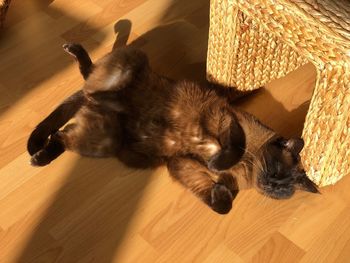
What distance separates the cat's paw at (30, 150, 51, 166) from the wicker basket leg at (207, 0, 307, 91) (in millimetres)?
585

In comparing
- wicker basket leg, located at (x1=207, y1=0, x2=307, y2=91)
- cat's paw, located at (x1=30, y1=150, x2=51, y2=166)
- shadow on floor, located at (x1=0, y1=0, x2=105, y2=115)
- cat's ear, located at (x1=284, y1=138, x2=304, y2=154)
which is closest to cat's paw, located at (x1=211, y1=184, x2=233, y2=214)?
cat's ear, located at (x1=284, y1=138, x2=304, y2=154)

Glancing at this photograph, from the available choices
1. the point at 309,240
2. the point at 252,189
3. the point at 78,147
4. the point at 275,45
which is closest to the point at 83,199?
the point at 78,147

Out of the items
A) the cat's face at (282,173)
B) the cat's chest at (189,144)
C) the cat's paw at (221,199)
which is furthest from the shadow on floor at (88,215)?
the cat's face at (282,173)

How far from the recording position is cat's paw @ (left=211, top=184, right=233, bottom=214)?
122cm

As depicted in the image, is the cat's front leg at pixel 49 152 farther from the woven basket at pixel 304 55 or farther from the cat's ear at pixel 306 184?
the cat's ear at pixel 306 184

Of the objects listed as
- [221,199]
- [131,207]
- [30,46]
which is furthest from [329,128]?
[30,46]

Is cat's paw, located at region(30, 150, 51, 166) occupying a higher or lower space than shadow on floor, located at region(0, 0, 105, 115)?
lower

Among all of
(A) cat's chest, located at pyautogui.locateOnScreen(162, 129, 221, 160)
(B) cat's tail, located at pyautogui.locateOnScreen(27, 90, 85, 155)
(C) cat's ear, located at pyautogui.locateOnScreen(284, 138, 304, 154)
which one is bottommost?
(A) cat's chest, located at pyautogui.locateOnScreen(162, 129, 221, 160)

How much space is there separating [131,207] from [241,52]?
567mm

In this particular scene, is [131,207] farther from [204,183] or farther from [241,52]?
[241,52]

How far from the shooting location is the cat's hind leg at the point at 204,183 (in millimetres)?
1233

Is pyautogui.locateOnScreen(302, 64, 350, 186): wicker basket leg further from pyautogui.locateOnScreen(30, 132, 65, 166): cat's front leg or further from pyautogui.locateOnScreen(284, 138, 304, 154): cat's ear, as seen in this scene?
pyautogui.locateOnScreen(30, 132, 65, 166): cat's front leg

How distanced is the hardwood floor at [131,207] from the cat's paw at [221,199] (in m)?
0.04

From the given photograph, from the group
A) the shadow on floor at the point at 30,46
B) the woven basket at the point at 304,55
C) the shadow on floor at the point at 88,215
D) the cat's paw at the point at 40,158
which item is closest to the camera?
the woven basket at the point at 304,55
